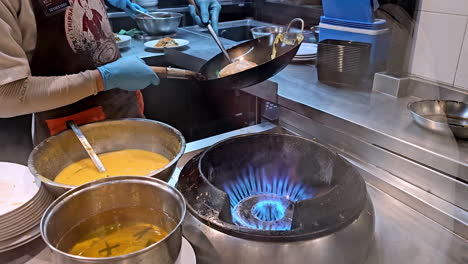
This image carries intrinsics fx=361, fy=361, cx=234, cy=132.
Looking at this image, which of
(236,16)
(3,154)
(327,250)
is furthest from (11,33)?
(236,16)

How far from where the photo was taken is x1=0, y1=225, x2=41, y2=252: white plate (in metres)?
0.76

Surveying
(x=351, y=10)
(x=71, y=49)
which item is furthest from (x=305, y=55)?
(x=71, y=49)

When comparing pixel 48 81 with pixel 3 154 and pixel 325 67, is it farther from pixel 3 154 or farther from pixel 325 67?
pixel 325 67

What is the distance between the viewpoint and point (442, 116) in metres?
1.15

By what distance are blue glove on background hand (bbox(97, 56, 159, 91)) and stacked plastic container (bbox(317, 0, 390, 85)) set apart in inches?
27.9

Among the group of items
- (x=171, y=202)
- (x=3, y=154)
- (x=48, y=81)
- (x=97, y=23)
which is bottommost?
Result: (x=3, y=154)

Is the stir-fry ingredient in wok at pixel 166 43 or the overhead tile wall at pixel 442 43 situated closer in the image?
the overhead tile wall at pixel 442 43

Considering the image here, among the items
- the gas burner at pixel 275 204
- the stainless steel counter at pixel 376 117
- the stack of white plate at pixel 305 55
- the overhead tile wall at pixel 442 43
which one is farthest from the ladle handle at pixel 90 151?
the overhead tile wall at pixel 442 43

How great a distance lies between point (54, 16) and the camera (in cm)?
107

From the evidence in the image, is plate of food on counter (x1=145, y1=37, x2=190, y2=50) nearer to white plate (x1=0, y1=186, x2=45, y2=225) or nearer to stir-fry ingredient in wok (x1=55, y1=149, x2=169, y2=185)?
stir-fry ingredient in wok (x1=55, y1=149, x2=169, y2=185)

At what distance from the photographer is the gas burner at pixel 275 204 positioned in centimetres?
71

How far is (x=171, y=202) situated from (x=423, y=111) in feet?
2.92

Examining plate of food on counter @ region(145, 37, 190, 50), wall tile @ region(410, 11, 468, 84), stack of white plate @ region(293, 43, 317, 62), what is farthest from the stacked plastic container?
plate of food on counter @ region(145, 37, 190, 50)

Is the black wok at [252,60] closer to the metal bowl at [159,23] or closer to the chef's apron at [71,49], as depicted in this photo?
the chef's apron at [71,49]
